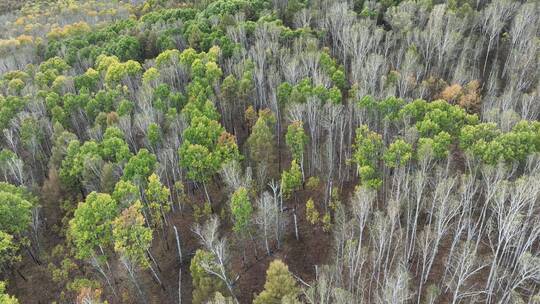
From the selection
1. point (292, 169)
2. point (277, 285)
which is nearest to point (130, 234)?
point (277, 285)

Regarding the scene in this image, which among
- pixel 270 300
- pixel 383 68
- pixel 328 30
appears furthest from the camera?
pixel 328 30

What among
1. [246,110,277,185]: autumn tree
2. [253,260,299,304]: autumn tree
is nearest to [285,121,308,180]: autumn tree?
[246,110,277,185]: autumn tree

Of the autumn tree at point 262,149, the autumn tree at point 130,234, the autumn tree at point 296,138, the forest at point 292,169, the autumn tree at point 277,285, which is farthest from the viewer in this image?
the autumn tree at point 262,149

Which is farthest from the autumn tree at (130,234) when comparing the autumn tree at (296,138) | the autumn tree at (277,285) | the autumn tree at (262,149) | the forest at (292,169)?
the autumn tree at (296,138)

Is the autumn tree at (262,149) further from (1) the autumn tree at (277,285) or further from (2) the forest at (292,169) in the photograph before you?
(1) the autumn tree at (277,285)

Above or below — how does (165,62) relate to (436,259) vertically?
above

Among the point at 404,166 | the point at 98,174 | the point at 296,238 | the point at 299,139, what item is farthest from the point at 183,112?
the point at 404,166

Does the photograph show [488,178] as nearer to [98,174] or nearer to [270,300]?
[270,300]

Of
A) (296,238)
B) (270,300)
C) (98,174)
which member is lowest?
(296,238)
